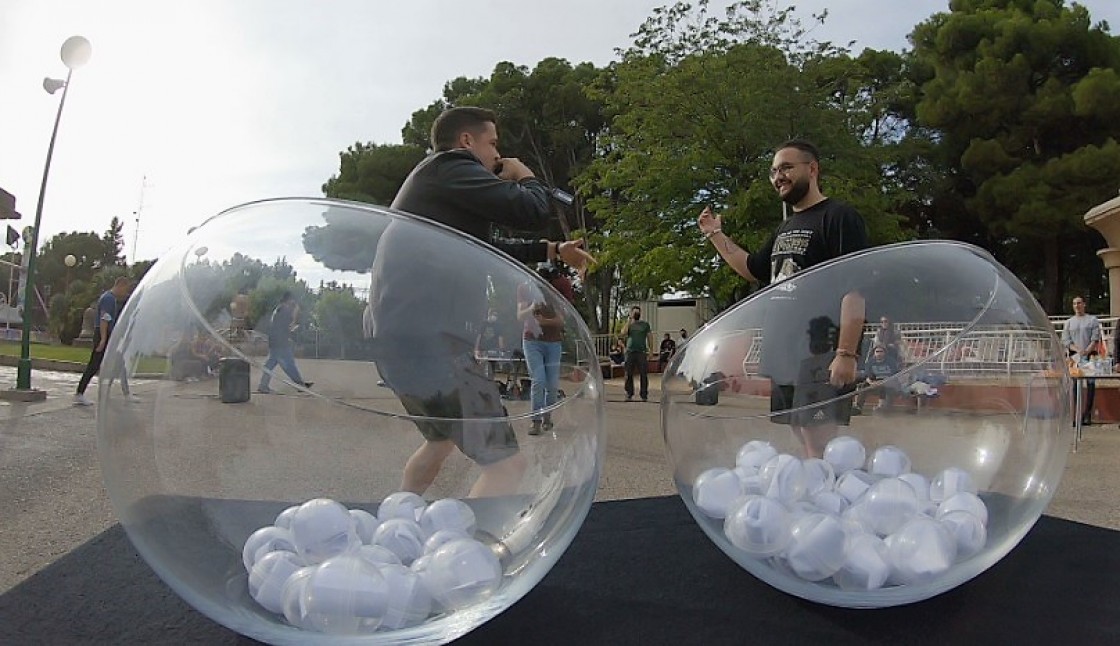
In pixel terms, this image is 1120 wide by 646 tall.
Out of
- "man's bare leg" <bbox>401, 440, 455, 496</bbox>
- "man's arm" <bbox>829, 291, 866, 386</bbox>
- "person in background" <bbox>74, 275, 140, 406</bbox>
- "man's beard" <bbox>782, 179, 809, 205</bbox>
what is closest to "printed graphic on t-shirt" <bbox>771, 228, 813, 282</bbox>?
"man's beard" <bbox>782, 179, 809, 205</bbox>

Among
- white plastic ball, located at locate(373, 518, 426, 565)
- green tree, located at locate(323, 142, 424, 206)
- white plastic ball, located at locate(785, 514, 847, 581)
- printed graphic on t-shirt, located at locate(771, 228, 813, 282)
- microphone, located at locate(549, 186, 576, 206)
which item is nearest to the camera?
white plastic ball, located at locate(373, 518, 426, 565)

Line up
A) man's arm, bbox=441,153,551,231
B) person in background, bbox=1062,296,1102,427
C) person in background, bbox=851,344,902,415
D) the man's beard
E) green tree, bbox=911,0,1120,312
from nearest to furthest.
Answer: person in background, bbox=851,344,902,415, man's arm, bbox=441,153,551,231, the man's beard, person in background, bbox=1062,296,1102,427, green tree, bbox=911,0,1120,312

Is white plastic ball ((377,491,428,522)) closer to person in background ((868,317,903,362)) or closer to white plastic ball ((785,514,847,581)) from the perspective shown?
white plastic ball ((785,514,847,581))

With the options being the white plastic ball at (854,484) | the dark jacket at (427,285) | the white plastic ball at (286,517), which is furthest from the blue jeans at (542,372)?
the white plastic ball at (854,484)

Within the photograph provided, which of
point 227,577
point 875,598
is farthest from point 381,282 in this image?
point 875,598

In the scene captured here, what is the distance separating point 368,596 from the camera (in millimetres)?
1305

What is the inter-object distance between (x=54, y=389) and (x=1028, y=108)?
20655 millimetres

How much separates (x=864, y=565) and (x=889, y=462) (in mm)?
416

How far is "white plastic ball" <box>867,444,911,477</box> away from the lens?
1931 mm

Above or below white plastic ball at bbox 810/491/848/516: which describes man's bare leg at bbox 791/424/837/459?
above

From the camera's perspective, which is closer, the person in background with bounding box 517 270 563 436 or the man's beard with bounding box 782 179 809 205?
the person in background with bounding box 517 270 563 436

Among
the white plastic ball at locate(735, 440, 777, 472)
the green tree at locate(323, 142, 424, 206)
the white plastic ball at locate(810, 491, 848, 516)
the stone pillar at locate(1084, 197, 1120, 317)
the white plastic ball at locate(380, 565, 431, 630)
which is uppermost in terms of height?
the green tree at locate(323, 142, 424, 206)

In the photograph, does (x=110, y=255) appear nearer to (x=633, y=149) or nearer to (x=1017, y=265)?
(x=633, y=149)

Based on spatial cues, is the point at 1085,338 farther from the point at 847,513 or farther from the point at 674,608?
the point at 674,608
